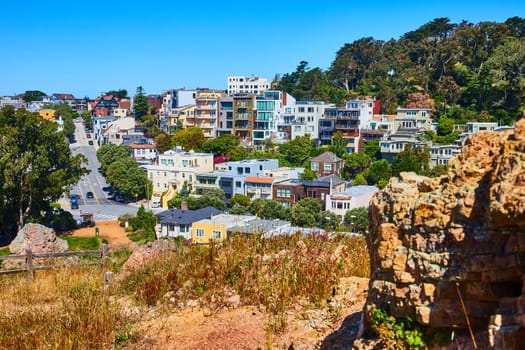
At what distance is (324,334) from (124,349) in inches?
80.0

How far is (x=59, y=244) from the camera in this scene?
22016mm

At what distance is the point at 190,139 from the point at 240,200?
20.4 meters

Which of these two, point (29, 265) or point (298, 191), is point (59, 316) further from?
point (298, 191)

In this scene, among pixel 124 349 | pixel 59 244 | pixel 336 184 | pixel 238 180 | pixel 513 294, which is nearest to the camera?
pixel 513 294

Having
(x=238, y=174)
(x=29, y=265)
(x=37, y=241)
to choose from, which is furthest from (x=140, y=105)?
(x=29, y=265)

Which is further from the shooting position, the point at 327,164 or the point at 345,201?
the point at 327,164

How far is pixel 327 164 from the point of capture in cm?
4712

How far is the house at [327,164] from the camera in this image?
154 ft

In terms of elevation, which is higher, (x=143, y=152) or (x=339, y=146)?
(x=339, y=146)

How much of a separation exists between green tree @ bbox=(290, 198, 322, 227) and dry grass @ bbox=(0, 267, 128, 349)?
26069 millimetres

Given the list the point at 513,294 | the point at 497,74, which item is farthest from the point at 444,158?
the point at 513,294

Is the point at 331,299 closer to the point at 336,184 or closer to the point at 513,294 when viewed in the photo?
the point at 513,294

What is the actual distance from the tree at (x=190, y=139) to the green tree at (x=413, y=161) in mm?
24611

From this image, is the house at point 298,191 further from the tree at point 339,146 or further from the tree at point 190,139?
the tree at point 190,139
